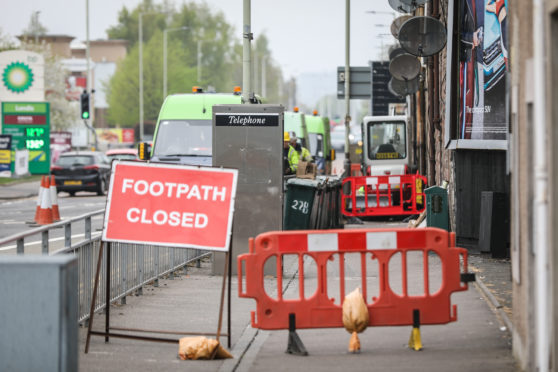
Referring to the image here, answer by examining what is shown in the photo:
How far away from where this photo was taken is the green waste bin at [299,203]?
1719 cm

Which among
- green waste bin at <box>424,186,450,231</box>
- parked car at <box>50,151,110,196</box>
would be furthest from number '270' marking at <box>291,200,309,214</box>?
parked car at <box>50,151,110,196</box>

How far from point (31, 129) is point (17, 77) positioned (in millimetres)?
6055

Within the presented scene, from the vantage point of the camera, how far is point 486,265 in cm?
1410

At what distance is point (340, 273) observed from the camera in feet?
28.4

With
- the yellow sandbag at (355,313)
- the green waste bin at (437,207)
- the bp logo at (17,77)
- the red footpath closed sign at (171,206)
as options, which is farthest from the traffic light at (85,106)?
the yellow sandbag at (355,313)

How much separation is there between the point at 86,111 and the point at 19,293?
37.8 m

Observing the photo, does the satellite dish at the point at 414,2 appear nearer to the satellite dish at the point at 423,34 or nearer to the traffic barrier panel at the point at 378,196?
the satellite dish at the point at 423,34

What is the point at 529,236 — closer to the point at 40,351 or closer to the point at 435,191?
the point at 40,351

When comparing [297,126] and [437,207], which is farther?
[297,126]

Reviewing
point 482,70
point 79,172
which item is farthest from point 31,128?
point 482,70

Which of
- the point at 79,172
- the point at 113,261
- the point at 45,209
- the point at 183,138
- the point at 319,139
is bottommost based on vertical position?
the point at 113,261


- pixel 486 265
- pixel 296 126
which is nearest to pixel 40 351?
pixel 486 265

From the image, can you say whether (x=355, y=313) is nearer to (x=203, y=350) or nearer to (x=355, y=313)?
(x=355, y=313)

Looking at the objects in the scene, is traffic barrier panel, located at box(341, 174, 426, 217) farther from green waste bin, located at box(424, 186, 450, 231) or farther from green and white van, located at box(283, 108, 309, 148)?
green waste bin, located at box(424, 186, 450, 231)
